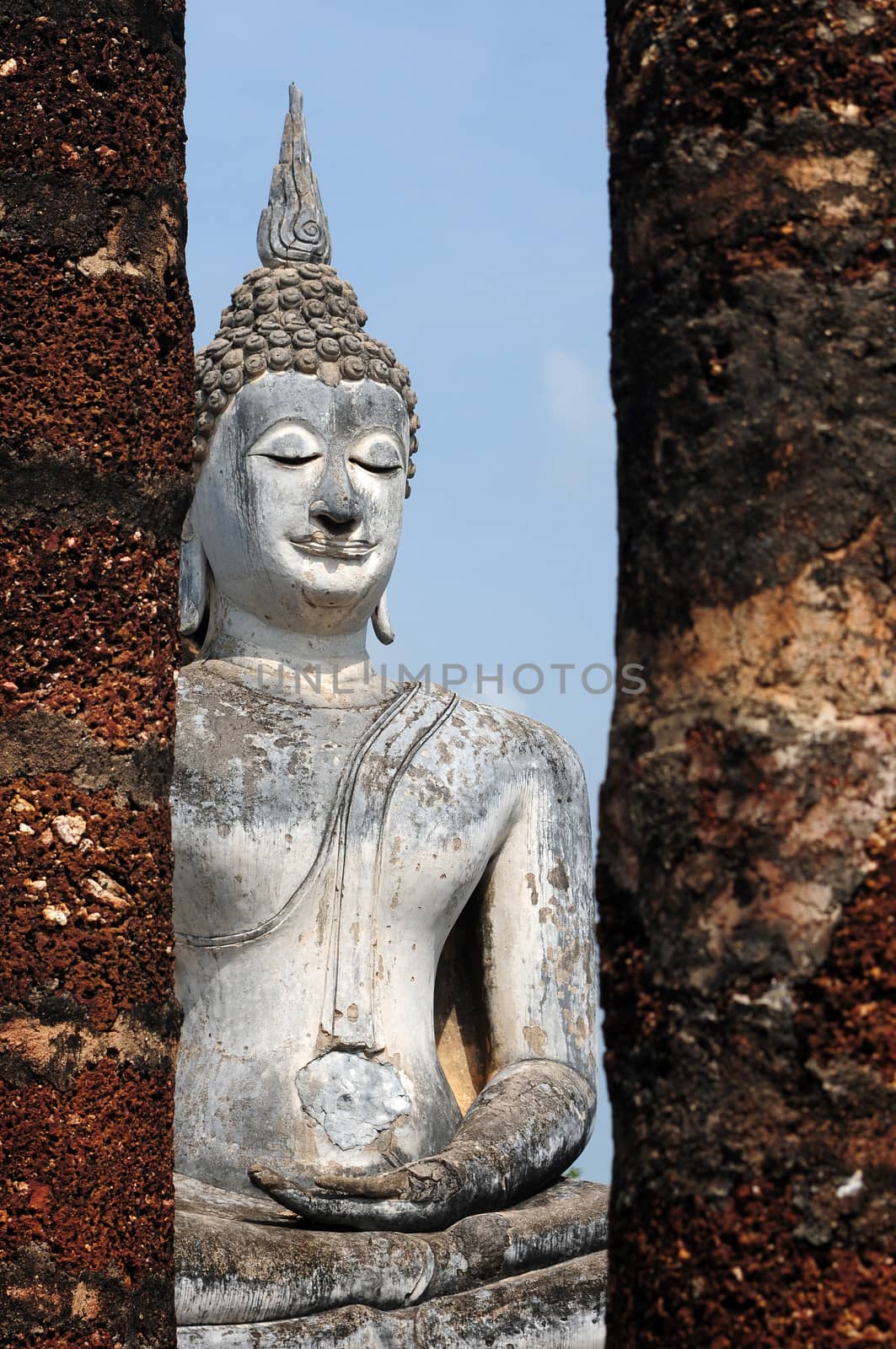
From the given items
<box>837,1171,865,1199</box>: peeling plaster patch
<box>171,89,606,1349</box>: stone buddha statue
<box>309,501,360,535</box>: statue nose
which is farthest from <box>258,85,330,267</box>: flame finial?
<box>837,1171,865,1199</box>: peeling plaster patch

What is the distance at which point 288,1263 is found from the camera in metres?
6.77

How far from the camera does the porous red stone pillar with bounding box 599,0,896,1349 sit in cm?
329

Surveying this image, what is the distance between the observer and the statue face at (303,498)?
8164 millimetres

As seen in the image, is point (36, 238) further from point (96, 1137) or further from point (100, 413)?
point (96, 1137)

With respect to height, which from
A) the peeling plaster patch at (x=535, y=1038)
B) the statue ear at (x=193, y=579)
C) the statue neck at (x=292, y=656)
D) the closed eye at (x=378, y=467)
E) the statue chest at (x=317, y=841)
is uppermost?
the closed eye at (x=378, y=467)

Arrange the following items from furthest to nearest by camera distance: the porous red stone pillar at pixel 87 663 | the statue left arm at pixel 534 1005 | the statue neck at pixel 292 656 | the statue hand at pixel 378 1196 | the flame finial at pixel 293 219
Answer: the flame finial at pixel 293 219
the statue neck at pixel 292 656
the statue left arm at pixel 534 1005
the statue hand at pixel 378 1196
the porous red stone pillar at pixel 87 663

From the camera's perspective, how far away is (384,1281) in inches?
273

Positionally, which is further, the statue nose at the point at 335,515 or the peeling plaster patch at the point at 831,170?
the statue nose at the point at 335,515

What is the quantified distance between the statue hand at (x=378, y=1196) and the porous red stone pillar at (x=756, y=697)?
365 centimetres

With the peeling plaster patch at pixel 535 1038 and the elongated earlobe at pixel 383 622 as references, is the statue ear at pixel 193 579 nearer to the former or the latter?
the elongated earlobe at pixel 383 622

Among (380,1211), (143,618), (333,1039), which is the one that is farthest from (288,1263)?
(143,618)

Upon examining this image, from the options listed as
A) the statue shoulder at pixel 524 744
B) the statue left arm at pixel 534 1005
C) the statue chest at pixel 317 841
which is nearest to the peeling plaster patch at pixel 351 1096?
the statue chest at pixel 317 841

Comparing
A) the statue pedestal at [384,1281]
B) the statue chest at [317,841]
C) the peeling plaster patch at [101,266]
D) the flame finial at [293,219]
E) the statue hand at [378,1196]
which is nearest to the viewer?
the peeling plaster patch at [101,266]

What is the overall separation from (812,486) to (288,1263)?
396 centimetres
